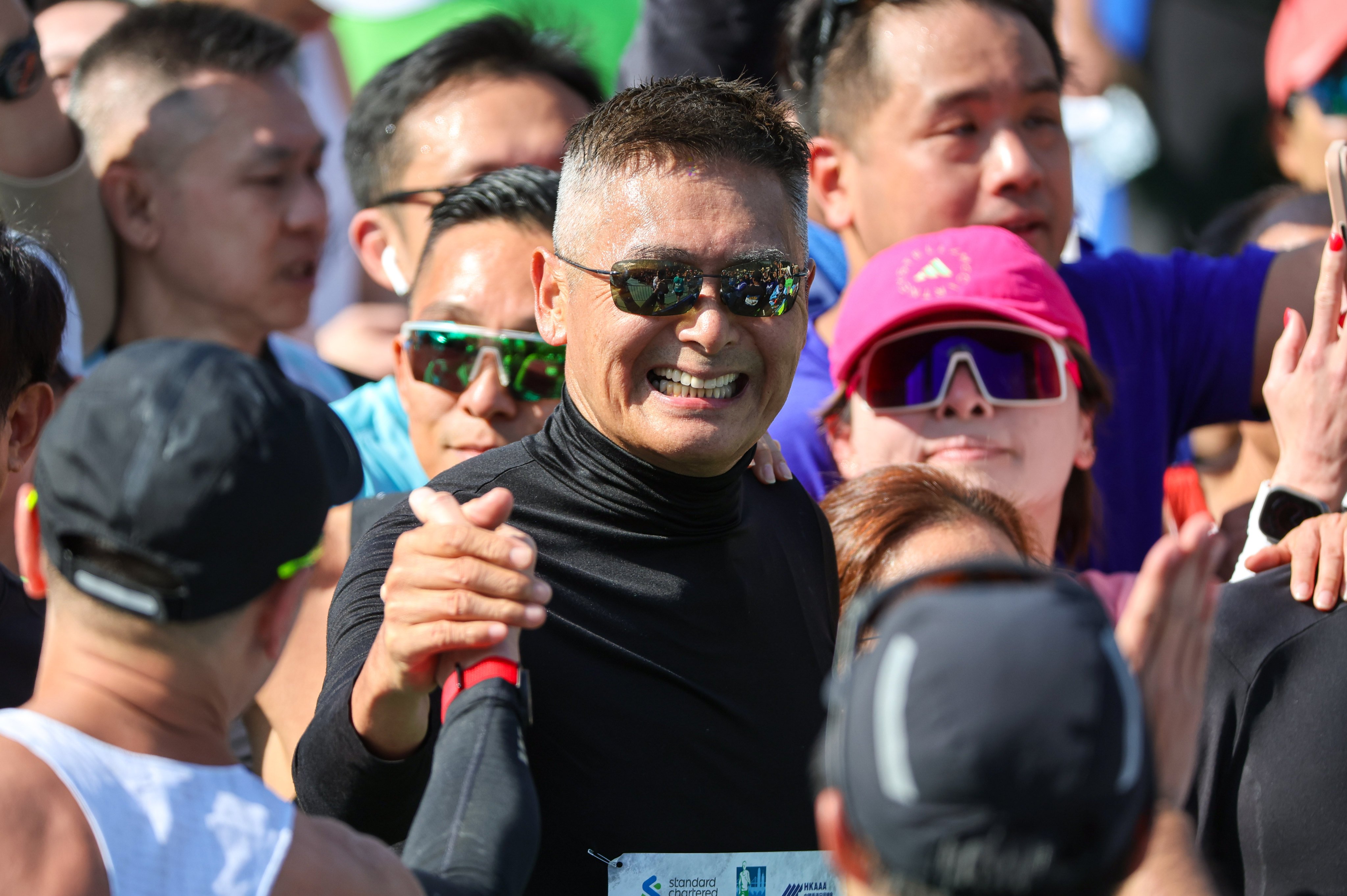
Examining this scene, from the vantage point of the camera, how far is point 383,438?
3695 millimetres

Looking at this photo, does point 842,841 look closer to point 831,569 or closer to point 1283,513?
point 831,569

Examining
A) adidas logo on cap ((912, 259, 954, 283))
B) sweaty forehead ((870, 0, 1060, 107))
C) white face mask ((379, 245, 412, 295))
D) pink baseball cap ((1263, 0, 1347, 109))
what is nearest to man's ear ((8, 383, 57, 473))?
white face mask ((379, 245, 412, 295))

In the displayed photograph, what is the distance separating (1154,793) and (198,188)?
140 inches

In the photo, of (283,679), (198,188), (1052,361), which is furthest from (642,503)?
(198,188)

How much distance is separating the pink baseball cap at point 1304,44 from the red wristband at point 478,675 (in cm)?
418

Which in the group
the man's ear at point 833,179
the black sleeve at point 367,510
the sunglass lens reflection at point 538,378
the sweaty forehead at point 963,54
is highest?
the sweaty forehead at point 963,54

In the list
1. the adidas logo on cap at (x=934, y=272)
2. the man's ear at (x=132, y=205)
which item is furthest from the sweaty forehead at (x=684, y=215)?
the man's ear at (x=132, y=205)

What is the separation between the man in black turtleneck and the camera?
6.61 feet

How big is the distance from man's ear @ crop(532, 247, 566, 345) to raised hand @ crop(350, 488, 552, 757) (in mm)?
629

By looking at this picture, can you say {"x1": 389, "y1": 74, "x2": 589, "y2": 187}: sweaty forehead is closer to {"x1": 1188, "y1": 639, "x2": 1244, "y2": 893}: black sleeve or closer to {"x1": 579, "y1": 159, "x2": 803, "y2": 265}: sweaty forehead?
{"x1": 579, "y1": 159, "x2": 803, "y2": 265}: sweaty forehead

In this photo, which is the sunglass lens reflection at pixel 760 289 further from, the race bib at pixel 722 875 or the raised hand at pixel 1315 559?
the raised hand at pixel 1315 559

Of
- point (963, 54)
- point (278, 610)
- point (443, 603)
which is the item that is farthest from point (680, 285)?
point (963, 54)

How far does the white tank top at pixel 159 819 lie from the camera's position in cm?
142

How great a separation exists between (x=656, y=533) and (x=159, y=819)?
3.12 feet
